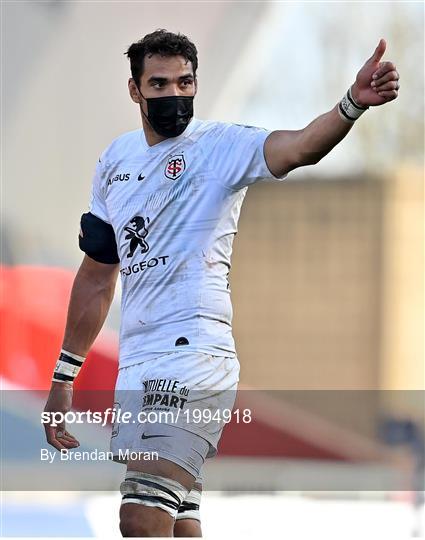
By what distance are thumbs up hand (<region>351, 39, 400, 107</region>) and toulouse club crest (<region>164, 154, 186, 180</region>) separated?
0.75 meters

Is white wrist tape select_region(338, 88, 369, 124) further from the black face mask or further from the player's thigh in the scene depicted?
the player's thigh

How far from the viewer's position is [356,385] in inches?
687

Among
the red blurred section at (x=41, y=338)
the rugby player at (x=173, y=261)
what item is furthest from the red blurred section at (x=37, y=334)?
the rugby player at (x=173, y=261)

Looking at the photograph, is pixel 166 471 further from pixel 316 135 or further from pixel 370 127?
pixel 370 127

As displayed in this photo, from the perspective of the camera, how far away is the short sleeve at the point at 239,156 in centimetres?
423

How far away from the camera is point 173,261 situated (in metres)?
4.37

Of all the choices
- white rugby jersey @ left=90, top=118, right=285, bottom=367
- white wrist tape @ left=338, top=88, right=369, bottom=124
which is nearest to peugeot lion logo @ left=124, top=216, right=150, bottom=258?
white rugby jersey @ left=90, top=118, right=285, bottom=367

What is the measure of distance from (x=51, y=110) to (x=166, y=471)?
8.57 m

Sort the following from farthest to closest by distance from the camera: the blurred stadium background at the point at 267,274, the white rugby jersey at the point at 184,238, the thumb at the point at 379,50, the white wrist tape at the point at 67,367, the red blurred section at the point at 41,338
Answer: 1. the red blurred section at the point at 41,338
2. the blurred stadium background at the point at 267,274
3. the white wrist tape at the point at 67,367
4. the white rugby jersey at the point at 184,238
5. the thumb at the point at 379,50

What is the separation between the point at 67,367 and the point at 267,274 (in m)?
12.8

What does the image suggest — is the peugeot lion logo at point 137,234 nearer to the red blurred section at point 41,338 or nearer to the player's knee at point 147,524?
the player's knee at point 147,524

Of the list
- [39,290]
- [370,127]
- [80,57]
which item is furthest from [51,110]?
[370,127]

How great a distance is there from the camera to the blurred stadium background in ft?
28.5

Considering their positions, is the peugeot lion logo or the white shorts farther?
the peugeot lion logo
